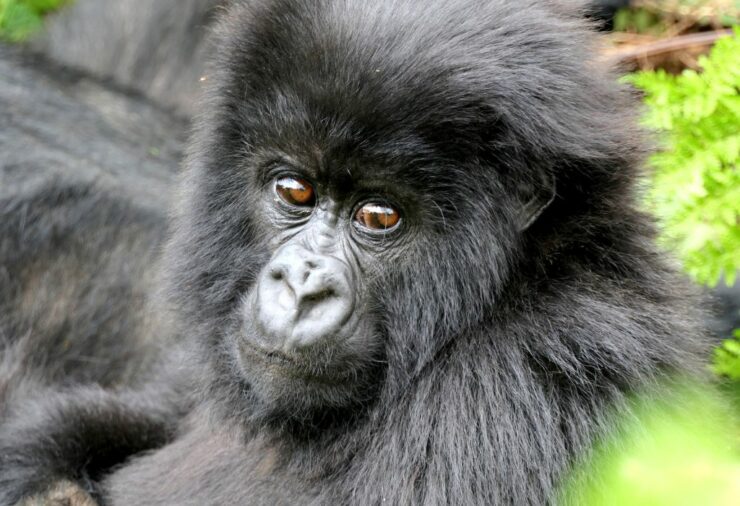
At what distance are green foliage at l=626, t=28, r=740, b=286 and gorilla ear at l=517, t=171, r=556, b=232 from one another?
2.39ft

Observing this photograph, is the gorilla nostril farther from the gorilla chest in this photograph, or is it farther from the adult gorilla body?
the gorilla chest

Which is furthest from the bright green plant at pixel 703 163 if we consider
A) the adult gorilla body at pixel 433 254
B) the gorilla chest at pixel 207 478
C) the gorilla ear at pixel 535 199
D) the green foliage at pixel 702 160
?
the gorilla chest at pixel 207 478

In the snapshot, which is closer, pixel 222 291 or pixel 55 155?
pixel 222 291

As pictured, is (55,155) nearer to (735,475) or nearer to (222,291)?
(222,291)

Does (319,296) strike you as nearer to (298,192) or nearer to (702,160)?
(298,192)

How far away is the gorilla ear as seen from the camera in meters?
2.49

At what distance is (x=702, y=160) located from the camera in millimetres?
3330

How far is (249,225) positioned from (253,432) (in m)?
0.65

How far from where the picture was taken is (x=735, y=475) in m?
0.75

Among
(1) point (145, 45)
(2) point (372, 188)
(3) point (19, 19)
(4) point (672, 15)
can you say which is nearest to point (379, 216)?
(2) point (372, 188)

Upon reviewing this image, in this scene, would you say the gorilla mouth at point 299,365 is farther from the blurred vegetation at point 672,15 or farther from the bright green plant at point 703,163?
the blurred vegetation at point 672,15

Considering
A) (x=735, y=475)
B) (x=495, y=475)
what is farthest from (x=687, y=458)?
(x=495, y=475)

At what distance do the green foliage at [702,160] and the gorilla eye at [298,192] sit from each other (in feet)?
4.11

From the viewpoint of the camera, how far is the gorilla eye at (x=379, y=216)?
8.29 ft
